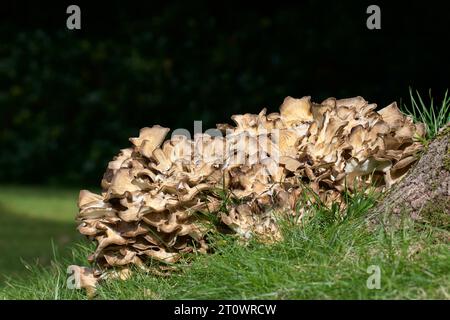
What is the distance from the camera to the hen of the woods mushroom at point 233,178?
3.69 metres

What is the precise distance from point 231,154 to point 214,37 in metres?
6.86

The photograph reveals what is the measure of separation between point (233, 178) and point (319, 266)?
2.33 ft

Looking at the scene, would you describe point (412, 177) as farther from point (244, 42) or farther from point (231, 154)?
point (244, 42)

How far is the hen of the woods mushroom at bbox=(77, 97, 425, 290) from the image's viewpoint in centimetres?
369

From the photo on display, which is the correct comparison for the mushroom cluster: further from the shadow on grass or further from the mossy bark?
the shadow on grass

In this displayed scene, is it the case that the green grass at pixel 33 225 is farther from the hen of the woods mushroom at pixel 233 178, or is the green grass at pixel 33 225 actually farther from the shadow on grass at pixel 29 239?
the hen of the woods mushroom at pixel 233 178

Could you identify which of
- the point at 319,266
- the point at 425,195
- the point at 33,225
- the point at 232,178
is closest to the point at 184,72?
the point at 33,225

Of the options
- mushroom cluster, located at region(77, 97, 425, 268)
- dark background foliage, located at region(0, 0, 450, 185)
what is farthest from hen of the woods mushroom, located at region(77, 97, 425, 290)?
dark background foliage, located at region(0, 0, 450, 185)

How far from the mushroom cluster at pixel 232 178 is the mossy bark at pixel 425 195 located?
164 millimetres

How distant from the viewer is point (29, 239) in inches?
306

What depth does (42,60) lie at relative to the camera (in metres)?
10.6

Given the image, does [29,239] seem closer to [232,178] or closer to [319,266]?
[232,178]

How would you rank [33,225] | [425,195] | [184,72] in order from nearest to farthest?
[425,195] < [33,225] < [184,72]

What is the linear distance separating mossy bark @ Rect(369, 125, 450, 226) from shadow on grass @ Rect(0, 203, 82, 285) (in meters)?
3.59
